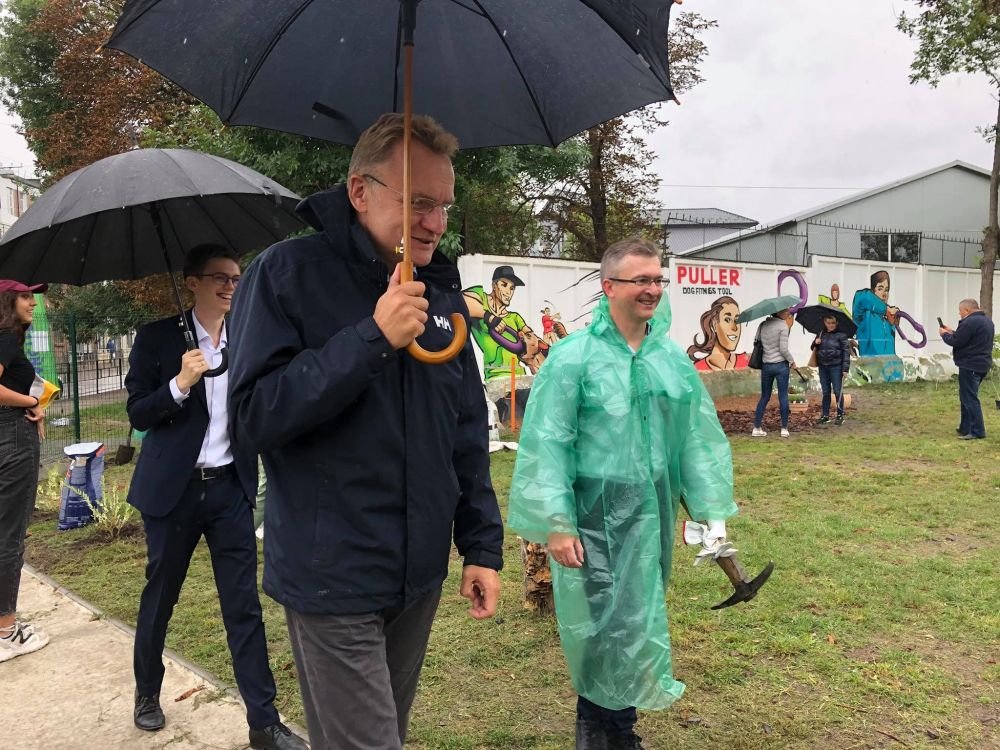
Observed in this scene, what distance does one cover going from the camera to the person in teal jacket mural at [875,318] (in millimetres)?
17828

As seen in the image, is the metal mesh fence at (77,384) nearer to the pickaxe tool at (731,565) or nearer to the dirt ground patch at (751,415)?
the pickaxe tool at (731,565)

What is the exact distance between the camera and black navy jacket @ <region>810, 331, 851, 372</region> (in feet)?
36.8

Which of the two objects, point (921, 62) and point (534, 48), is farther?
point (921, 62)

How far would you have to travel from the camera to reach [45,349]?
32.8 ft

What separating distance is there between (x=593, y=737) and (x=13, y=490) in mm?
2949

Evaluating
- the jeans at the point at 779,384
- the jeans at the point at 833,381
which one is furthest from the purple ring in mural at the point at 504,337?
the jeans at the point at 833,381

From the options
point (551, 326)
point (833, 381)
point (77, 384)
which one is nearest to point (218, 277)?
point (77, 384)

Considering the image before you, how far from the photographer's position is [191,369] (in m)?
2.82

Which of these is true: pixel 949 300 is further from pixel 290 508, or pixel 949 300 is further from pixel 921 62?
pixel 290 508

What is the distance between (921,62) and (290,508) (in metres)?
21.3

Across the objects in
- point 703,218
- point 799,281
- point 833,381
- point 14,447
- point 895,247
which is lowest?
point 833,381

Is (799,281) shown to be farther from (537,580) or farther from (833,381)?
(537,580)

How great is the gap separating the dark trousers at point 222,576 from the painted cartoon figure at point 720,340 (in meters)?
12.2

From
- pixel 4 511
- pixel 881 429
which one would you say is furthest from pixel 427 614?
pixel 881 429
